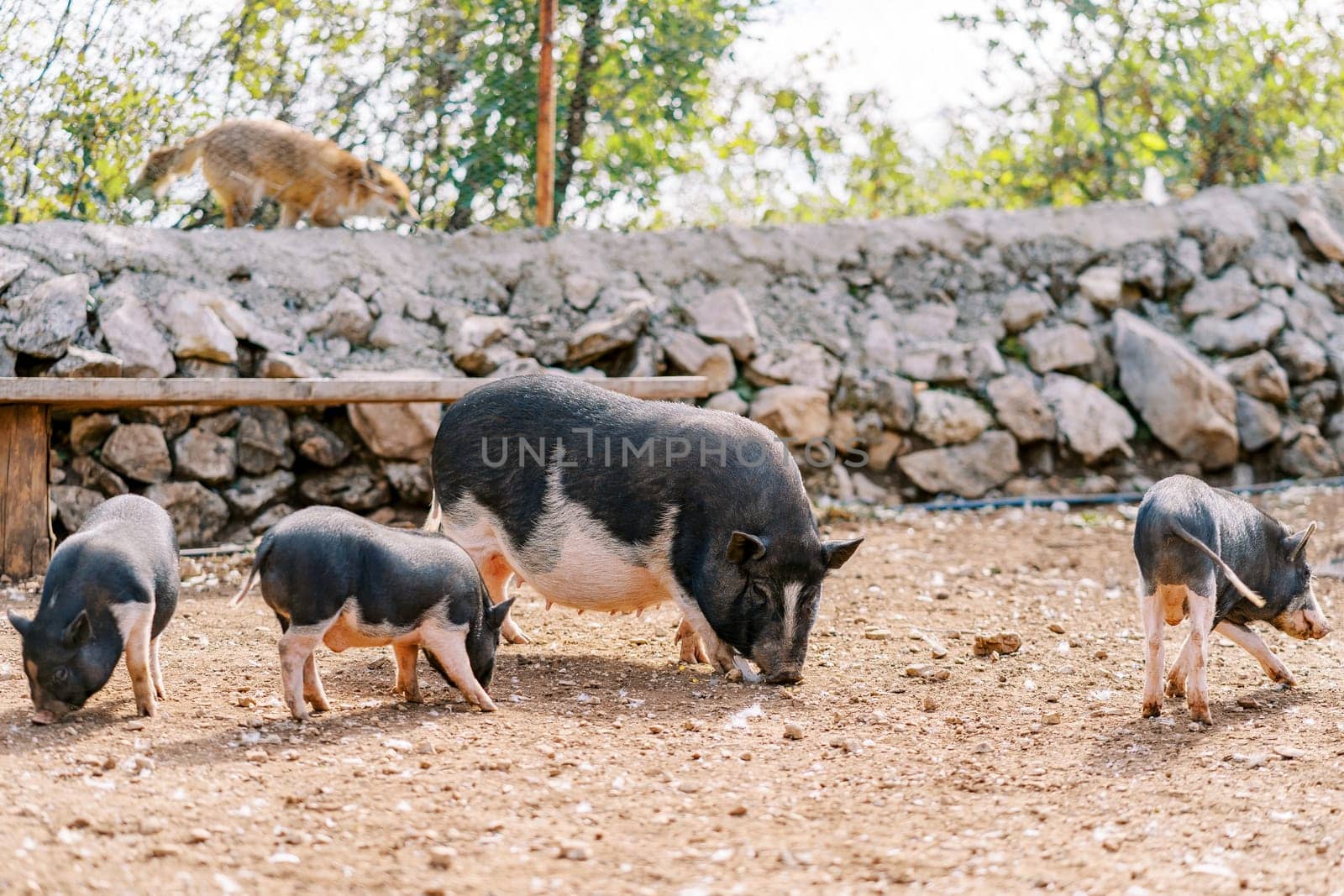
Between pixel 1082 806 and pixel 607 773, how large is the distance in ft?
4.70

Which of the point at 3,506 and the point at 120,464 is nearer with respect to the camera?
the point at 3,506

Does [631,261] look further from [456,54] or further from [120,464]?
[120,464]

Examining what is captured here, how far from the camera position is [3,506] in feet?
22.2

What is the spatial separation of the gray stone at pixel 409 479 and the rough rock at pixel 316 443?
31 centimetres

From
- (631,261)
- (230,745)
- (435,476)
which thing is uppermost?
(631,261)

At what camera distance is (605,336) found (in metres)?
8.90

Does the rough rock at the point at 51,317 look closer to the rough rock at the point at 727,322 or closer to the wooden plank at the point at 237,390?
the wooden plank at the point at 237,390

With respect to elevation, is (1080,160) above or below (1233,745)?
above

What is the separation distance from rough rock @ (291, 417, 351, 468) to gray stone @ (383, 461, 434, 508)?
31cm

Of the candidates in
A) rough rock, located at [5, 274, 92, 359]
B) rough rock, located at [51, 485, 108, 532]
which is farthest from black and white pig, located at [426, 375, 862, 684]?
rough rock, located at [5, 274, 92, 359]

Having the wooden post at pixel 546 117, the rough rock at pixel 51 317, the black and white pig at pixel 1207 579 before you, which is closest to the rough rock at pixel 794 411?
the wooden post at pixel 546 117

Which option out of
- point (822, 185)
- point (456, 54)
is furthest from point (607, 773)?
point (822, 185)

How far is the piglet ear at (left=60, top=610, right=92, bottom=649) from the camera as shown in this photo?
13.7 feet

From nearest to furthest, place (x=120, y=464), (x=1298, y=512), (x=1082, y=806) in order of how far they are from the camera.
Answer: (x=1082, y=806) < (x=120, y=464) < (x=1298, y=512)
